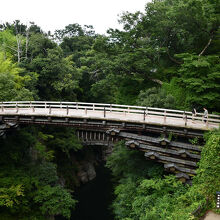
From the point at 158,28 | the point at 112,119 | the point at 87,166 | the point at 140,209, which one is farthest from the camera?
the point at 87,166

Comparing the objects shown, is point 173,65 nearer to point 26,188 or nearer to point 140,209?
point 140,209

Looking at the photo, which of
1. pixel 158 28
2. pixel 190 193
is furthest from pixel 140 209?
pixel 158 28

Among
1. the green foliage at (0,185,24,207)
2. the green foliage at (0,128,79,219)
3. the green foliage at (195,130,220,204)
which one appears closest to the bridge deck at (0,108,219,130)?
the green foliage at (195,130,220,204)

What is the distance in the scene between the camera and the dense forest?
1441 centimetres

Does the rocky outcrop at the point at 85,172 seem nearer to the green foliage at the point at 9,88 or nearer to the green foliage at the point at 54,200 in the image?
the green foliage at the point at 54,200

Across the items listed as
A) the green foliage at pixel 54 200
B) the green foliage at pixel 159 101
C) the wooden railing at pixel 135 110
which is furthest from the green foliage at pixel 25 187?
the green foliage at pixel 159 101

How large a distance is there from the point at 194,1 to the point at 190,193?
56.1 feet

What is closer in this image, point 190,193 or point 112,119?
point 190,193

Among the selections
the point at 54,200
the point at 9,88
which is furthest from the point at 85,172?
the point at 9,88

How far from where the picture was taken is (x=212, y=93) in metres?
17.7

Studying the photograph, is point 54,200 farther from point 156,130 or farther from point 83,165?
point 83,165

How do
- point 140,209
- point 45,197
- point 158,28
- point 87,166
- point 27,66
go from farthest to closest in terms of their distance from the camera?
point 87,166 < point 27,66 < point 158,28 < point 45,197 < point 140,209

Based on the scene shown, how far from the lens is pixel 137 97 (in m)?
23.9

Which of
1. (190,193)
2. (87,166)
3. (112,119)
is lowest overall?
(87,166)
